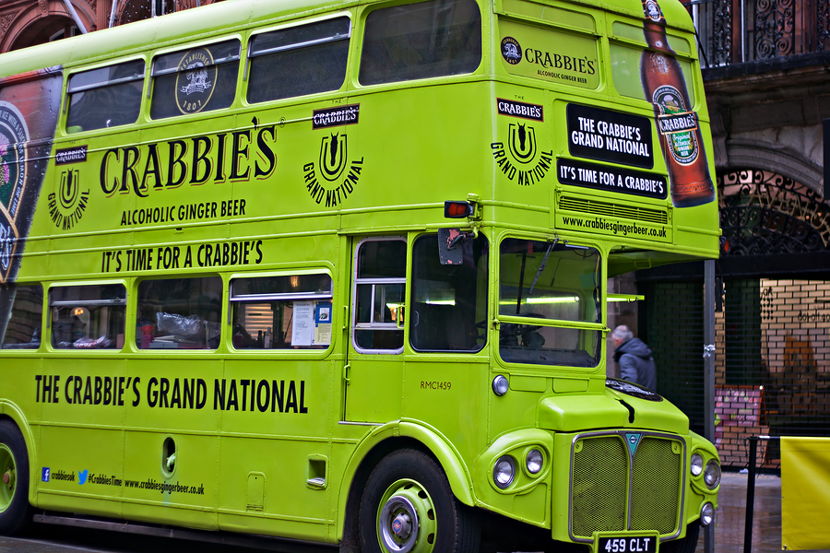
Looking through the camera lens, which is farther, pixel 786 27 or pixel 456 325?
pixel 786 27

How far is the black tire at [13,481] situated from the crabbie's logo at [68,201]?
2.12 metres

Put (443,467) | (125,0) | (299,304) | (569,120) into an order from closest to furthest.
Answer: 1. (443,467)
2. (569,120)
3. (299,304)
4. (125,0)

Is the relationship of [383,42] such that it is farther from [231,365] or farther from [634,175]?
[231,365]

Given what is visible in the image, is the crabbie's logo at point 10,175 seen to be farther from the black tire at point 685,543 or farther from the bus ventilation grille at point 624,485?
the black tire at point 685,543

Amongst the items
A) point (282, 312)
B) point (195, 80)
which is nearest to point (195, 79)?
point (195, 80)

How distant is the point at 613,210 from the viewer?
10516 millimetres

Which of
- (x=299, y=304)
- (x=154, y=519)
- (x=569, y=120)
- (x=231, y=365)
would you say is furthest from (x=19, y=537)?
(x=569, y=120)

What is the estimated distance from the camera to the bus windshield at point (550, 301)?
986 centimetres

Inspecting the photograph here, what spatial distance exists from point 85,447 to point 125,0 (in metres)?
14.1

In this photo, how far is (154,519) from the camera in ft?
40.0

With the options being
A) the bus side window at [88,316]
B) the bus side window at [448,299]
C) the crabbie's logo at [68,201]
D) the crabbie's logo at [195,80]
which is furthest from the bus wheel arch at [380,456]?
the crabbie's logo at [68,201]

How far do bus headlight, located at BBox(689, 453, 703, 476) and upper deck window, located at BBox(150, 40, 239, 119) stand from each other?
4.88 m

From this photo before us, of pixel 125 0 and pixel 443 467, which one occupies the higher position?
pixel 125 0

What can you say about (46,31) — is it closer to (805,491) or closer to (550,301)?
(550,301)
